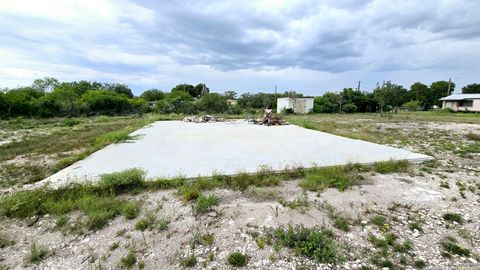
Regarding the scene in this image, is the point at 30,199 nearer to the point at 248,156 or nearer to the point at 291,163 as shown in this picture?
the point at 248,156

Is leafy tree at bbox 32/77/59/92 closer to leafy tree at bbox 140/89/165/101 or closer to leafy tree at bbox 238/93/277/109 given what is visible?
leafy tree at bbox 140/89/165/101

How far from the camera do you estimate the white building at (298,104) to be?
28.1 meters

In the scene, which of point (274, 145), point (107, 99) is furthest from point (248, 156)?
point (107, 99)

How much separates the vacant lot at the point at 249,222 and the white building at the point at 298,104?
79.5ft

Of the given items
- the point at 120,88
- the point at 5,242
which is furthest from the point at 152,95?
the point at 5,242

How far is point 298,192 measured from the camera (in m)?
3.61

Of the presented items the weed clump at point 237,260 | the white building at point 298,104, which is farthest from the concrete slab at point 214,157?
the white building at point 298,104

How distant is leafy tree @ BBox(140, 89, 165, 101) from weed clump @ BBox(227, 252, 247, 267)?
162 feet

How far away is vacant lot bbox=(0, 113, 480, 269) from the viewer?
2268 mm

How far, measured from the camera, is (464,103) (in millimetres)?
31031

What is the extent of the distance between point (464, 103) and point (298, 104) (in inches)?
878

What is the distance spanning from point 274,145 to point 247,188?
3390 millimetres

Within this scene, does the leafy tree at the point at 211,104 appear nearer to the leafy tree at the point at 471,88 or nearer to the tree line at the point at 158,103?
the tree line at the point at 158,103

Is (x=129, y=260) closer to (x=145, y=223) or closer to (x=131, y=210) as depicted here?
(x=145, y=223)
